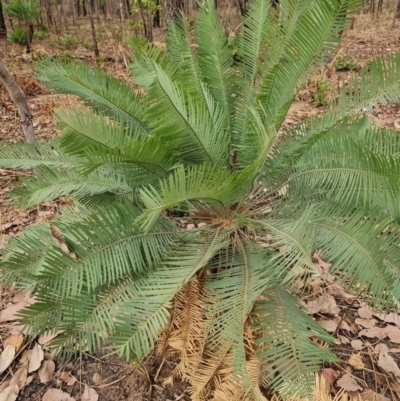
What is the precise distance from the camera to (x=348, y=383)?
170 cm

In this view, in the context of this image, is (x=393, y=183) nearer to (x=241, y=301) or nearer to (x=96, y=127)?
(x=241, y=301)

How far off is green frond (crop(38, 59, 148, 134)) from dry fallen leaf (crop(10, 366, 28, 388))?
1.28 meters

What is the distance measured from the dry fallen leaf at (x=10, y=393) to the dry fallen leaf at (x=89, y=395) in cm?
30

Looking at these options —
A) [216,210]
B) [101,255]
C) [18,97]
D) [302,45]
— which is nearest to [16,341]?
[101,255]

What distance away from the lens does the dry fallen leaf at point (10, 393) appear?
168 centimetres

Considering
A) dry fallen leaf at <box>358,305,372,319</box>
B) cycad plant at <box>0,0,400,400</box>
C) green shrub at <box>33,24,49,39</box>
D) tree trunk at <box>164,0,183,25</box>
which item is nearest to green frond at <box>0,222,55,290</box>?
cycad plant at <box>0,0,400,400</box>

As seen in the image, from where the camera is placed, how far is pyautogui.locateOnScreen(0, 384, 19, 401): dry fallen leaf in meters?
1.68

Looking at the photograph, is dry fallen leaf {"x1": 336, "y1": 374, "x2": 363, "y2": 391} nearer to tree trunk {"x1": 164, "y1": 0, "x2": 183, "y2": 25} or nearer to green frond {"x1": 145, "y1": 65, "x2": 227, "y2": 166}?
green frond {"x1": 145, "y1": 65, "x2": 227, "y2": 166}

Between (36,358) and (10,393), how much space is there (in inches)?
7.4

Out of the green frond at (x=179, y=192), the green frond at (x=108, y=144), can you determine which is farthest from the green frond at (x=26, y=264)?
the green frond at (x=179, y=192)

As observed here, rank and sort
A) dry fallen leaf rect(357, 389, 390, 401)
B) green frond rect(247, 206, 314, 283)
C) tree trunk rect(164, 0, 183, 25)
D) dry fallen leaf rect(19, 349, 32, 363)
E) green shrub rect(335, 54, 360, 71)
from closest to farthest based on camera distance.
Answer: green frond rect(247, 206, 314, 283)
dry fallen leaf rect(357, 389, 390, 401)
dry fallen leaf rect(19, 349, 32, 363)
tree trunk rect(164, 0, 183, 25)
green shrub rect(335, 54, 360, 71)

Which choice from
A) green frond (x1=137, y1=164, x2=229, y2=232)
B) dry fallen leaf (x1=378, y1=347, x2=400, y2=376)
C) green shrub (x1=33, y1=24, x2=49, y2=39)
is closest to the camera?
green frond (x1=137, y1=164, x2=229, y2=232)

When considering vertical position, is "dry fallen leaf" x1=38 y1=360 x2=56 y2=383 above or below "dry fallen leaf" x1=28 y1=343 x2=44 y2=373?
below

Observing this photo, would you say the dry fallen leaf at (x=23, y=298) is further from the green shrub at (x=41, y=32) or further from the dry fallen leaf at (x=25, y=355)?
the green shrub at (x=41, y=32)
